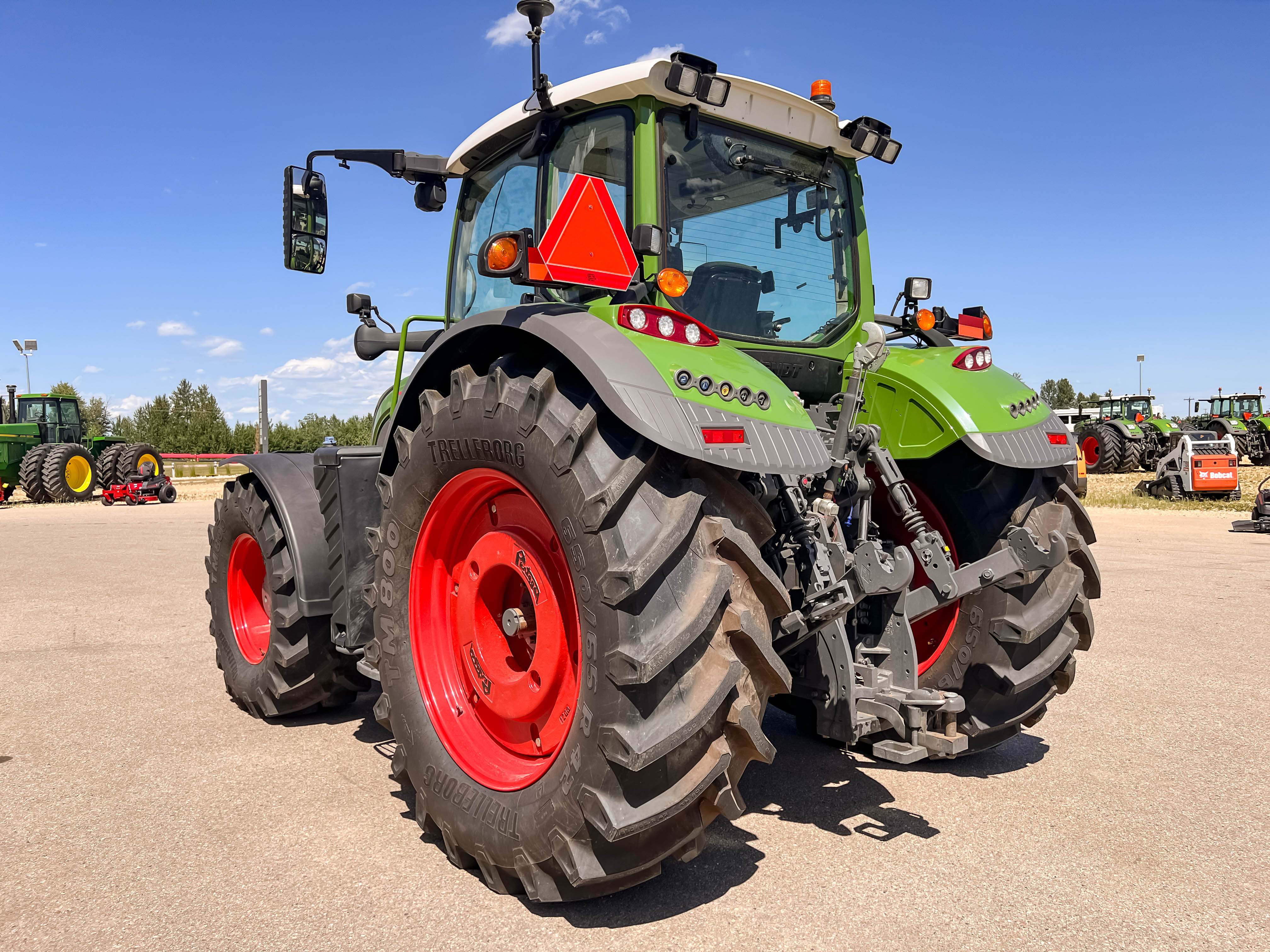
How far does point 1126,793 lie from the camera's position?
3172 millimetres

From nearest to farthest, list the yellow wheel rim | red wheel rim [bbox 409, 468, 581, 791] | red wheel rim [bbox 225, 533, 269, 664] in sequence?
1. red wheel rim [bbox 409, 468, 581, 791]
2. red wheel rim [bbox 225, 533, 269, 664]
3. the yellow wheel rim

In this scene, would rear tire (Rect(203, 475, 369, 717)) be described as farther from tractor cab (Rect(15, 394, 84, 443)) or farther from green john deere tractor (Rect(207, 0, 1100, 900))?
tractor cab (Rect(15, 394, 84, 443))

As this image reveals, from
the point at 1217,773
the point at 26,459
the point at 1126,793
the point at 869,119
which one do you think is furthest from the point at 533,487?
the point at 26,459

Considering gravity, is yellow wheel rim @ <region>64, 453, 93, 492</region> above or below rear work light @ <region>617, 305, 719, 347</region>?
below

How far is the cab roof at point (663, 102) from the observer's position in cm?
290

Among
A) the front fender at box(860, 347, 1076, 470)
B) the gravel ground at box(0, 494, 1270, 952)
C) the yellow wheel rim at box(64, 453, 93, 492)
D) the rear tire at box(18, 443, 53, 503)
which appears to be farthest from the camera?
the yellow wheel rim at box(64, 453, 93, 492)

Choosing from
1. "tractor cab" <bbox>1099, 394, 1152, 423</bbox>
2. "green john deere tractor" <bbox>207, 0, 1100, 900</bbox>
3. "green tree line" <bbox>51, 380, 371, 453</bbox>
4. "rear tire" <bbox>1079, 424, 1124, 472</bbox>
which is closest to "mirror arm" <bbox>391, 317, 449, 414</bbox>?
"green john deere tractor" <bbox>207, 0, 1100, 900</bbox>

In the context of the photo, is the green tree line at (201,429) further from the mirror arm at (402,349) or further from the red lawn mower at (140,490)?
the mirror arm at (402,349)

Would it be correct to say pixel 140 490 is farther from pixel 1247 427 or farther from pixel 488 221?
pixel 1247 427

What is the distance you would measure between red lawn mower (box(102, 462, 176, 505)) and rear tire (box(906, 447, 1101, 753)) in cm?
2267

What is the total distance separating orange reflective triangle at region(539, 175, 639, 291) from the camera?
2436 millimetres

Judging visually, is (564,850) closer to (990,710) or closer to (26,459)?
(990,710)

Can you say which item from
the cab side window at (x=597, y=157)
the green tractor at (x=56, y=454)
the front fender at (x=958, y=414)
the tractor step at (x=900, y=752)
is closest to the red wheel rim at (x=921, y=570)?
the front fender at (x=958, y=414)

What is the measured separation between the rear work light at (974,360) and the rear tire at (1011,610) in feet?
1.22
